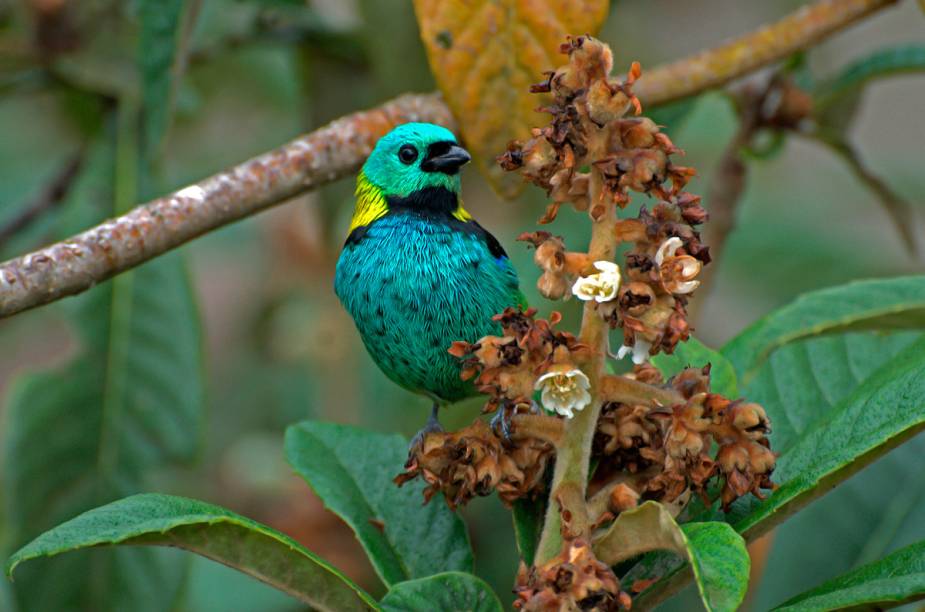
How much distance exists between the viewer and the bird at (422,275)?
7.43 ft

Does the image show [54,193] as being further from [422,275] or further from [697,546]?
[697,546]

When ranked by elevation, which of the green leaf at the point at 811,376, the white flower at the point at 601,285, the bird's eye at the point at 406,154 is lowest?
the green leaf at the point at 811,376

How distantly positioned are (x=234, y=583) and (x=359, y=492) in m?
1.75

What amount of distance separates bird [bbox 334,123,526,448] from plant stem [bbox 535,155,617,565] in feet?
1.93

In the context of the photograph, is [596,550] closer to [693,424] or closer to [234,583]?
[693,424]

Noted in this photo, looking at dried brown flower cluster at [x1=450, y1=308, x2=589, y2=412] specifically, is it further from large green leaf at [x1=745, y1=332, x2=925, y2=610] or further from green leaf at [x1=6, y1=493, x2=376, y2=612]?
large green leaf at [x1=745, y1=332, x2=925, y2=610]

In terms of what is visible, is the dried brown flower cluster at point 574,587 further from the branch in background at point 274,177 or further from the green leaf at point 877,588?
the branch in background at point 274,177

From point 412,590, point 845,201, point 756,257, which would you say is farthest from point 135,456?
point 845,201

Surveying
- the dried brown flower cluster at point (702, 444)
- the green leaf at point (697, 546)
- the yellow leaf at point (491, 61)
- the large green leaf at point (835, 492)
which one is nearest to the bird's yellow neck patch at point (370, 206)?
the yellow leaf at point (491, 61)

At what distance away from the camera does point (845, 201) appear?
539 centimetres

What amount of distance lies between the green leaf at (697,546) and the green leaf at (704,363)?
1.38 feet

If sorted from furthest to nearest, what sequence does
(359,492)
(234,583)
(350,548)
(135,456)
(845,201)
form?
1. (845,201)
2. (234,583)
3. (350,548)
4. (135,456)
5. (359,492)

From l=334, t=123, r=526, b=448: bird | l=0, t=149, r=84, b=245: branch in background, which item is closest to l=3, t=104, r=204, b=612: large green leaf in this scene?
l=0, t=149, r=84, b=245: branch in background

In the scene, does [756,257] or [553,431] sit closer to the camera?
[553,431]
